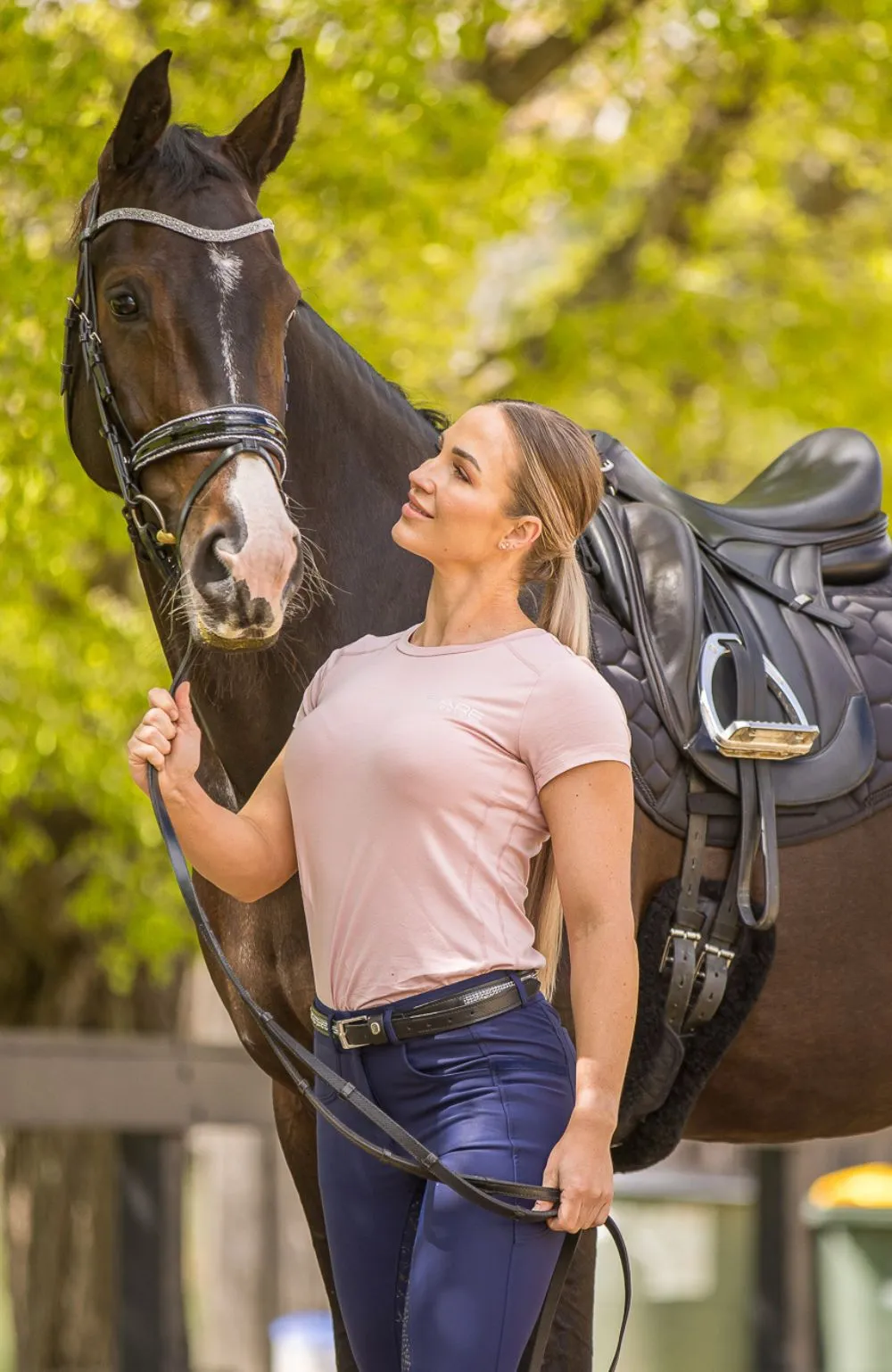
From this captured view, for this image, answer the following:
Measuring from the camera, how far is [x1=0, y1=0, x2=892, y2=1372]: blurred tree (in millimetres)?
6203

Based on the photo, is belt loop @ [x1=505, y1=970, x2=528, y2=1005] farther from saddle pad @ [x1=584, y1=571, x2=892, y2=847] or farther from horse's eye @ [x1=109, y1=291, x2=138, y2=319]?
horse's eye @ [x1=109, y1=291, x2=138, y2=319]

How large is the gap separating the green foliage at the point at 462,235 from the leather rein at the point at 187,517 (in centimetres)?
255

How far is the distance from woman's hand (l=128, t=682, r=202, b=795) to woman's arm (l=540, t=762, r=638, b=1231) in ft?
1.71

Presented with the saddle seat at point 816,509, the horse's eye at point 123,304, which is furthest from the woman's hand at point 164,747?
the saddle seat at point 816,509

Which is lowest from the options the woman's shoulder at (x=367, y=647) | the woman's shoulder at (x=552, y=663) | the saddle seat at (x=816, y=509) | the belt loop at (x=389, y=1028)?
the belt loop at (x=389, y=1028)

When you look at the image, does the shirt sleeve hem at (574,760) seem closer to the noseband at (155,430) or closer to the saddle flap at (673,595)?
the noseband at (155,430)

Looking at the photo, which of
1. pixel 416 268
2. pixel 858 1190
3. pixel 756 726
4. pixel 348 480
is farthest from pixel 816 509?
pixel 416 268

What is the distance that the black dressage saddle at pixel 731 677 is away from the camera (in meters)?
3.20

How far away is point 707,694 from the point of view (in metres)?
3.23

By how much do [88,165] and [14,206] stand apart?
3.18 feet

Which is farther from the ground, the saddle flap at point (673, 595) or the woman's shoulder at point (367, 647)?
the saddle flap at point (673, 595)

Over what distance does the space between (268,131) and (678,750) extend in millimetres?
1364

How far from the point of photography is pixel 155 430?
110 inches

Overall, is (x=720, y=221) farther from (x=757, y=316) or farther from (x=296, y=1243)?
(x=296, y=1243)
